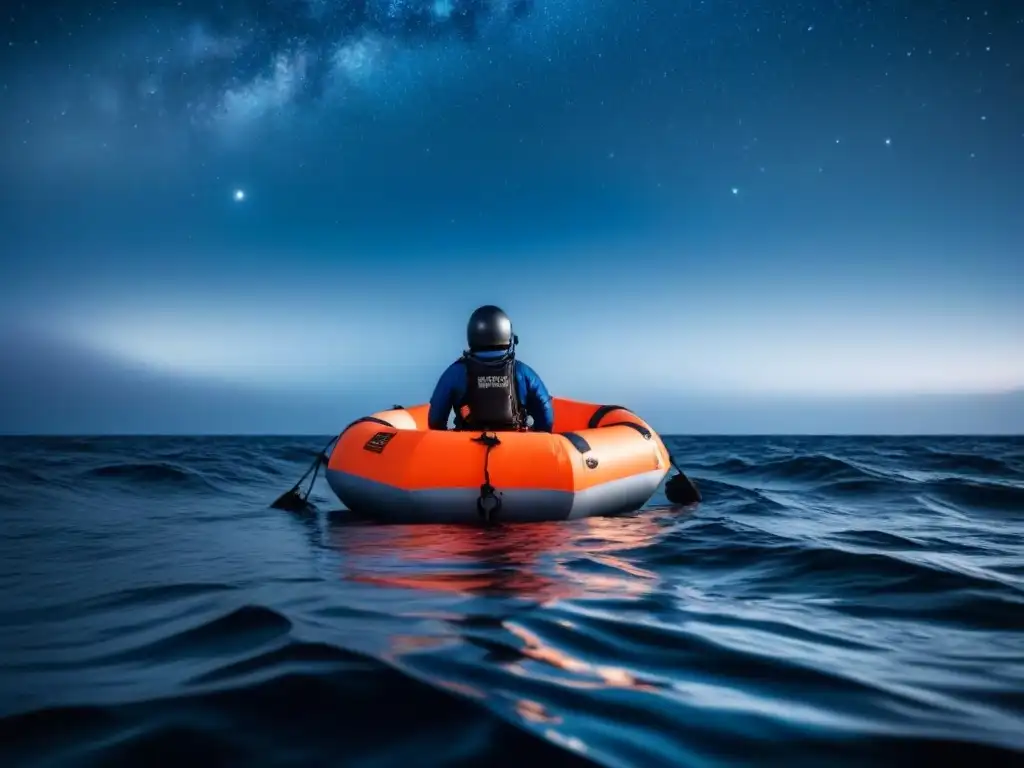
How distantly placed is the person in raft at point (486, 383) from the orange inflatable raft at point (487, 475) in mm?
566

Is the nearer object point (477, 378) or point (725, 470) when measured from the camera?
point (477, 378)

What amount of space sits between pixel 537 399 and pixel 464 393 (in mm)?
852

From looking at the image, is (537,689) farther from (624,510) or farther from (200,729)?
(624,510)

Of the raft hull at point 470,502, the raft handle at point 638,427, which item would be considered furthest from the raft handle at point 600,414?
the raft hull at point 470,502

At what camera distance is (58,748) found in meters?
2.07

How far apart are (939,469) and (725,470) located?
15.0ft

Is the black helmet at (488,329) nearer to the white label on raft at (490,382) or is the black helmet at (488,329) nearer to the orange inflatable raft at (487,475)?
the white label on raft at (490,382)

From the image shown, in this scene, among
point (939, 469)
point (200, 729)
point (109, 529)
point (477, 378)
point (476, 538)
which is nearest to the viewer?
point (200, 729)

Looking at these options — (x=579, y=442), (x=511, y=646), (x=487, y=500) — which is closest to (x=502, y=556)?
(x=487, y=500)

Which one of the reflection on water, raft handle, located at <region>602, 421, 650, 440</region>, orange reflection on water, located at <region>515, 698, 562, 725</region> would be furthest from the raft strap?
orange reflection on water, located at <region>515, 698, 562, 725</region>

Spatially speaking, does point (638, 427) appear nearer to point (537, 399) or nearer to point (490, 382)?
point (537, 399)

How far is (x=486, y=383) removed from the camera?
7.61m

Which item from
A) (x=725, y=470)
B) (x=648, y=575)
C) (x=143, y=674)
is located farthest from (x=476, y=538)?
(x=725, y=470)

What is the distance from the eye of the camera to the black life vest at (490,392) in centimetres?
761
